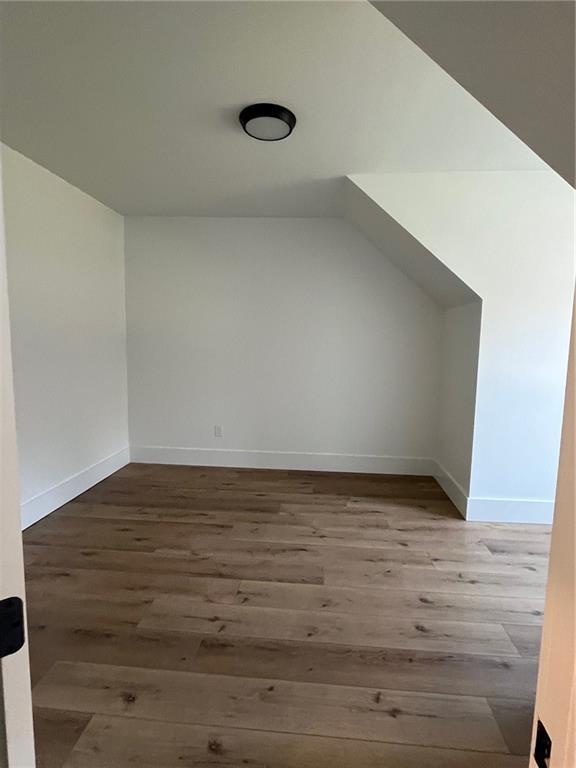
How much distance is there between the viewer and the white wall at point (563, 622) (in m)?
0.51

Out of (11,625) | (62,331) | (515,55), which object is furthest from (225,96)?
(11,625)

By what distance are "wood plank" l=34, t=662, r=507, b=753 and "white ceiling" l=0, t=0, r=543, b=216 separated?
246 centimetres

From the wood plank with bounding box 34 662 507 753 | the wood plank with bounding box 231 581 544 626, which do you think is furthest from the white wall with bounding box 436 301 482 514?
the wood plank with bounding box 34 662 507 753

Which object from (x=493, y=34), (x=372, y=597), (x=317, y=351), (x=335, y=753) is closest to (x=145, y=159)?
(x=317, y=351)

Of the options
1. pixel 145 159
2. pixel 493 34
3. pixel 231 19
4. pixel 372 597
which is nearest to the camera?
pixel 493 34

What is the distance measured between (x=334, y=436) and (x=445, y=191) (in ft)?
7.50

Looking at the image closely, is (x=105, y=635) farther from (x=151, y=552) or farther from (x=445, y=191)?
(x=445, y=191)

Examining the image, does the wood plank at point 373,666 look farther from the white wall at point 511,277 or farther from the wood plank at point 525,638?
the white wall at point 511,277

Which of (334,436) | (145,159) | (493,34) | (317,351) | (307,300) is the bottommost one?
(334,436)

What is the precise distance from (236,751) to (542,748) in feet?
3.96

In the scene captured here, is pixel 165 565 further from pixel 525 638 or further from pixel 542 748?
pixel 542 748

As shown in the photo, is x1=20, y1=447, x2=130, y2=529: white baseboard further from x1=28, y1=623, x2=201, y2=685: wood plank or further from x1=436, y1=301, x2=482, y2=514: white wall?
x1=436, y1=301, x2=482, y2=514: white wall

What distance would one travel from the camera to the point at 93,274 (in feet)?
12.2

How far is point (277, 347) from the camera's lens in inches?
166
